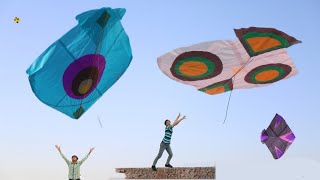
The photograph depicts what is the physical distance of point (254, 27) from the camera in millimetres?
11023

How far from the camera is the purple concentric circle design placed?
11.9m

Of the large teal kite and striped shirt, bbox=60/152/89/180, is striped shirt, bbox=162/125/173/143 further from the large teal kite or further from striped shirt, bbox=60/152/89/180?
striped shirt, bbox=60/152/89/180

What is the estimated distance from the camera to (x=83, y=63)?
39.2ft

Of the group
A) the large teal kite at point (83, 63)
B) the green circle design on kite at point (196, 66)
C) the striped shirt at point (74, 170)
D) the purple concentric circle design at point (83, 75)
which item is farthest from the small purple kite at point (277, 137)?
the striped shirt at point (74, 170)

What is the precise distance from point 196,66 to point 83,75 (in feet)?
12.2

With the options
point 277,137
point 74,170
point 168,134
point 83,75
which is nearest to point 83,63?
point 83,75

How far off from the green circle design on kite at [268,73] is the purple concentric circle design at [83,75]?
5.32 m

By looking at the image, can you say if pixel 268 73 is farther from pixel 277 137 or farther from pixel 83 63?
pixel 83 63

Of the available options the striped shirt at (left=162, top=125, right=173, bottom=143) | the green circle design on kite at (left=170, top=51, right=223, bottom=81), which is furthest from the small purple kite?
the striped shirt at (left=162, top=125, right=173, bottom=143)

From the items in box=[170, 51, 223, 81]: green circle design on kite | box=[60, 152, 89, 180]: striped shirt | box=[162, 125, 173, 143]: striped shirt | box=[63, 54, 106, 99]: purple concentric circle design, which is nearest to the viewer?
box=[60, 152, 89, 180]: striped shirt

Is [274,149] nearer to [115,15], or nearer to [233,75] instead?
[233,75]

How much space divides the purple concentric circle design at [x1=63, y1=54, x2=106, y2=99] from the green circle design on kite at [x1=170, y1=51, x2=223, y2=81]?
2.44 metres

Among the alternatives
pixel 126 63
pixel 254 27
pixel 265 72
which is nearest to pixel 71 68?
pixel 126 63

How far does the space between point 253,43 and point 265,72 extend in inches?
99.8
